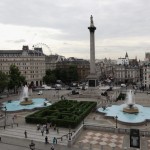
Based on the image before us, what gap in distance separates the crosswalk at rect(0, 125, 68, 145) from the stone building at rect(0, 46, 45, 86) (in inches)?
3043

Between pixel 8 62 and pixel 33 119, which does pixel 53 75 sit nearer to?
pixel 8 62

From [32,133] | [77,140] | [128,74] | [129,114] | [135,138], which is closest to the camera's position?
[135,138]

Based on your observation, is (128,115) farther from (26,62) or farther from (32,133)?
(26,62)

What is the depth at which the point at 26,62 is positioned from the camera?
120062mm

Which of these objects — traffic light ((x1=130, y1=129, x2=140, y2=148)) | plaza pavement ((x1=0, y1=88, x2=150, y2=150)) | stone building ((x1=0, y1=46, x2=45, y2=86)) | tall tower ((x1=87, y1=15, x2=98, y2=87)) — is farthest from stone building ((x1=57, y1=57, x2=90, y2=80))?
traffic light ((x1=130, y1=129, x2=140, y2=148))

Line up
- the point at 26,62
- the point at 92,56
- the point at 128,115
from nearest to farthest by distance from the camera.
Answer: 1. the point at 128,115
2. the point at 92,56
3. the point at 26,62

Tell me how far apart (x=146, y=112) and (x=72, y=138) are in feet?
83.8

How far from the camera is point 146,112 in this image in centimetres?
5428

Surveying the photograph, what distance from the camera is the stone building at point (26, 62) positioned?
380 ft

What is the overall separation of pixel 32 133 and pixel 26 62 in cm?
8399

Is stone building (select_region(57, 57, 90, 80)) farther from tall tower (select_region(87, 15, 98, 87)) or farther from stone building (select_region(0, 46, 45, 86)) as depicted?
tall tower (select_region(87, 15, 98, 87))

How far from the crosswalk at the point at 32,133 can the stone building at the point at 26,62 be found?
77.3 meters

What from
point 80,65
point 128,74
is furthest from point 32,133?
point 128,74

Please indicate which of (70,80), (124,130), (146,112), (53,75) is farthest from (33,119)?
(70,80)
